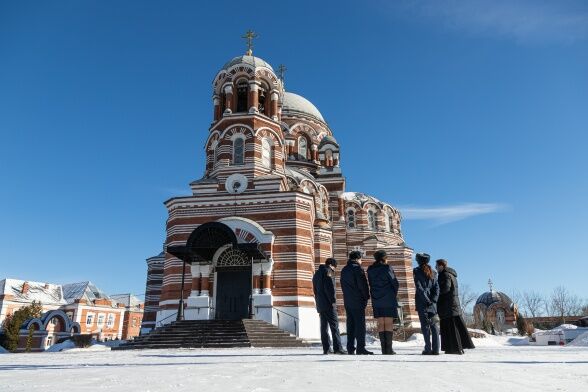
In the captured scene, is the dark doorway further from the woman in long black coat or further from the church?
the woman in long black coat

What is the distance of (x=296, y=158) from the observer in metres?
31.7

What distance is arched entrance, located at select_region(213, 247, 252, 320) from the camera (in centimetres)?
1747

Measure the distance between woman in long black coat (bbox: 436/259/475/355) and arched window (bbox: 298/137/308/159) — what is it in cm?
2580

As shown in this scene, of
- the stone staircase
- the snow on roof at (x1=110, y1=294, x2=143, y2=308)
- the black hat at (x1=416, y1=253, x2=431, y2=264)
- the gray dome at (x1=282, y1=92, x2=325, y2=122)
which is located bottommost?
the stone staircase

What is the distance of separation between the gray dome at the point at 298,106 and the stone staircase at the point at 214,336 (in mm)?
22700

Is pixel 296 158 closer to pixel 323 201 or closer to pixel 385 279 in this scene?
pixel 323 201

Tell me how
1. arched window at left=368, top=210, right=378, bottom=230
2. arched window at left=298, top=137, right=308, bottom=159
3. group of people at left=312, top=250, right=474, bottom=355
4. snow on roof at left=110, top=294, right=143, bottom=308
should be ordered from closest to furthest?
group of people at left=312, top=250, right=474, bottom=355, arched window at left=368, top=210, right=378, bottom=230, arched window at left=298, top=137, right=308, bottom=159, snow on roof at left=110, top=294, right=143, bottom=308

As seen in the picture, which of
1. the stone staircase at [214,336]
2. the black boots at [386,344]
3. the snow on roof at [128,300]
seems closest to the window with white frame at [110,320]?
the snow on roof at [128,300]

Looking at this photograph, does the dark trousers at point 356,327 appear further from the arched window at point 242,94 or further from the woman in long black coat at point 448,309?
the arched window at point 242,94

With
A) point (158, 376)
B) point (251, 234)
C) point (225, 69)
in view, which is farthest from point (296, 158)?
point (158, 376)

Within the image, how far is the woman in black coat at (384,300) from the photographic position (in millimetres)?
7039

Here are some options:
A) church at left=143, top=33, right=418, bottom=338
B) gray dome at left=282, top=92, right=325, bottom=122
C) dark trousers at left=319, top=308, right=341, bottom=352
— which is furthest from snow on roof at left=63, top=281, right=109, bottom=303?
dark trousers at left=319, top=308, right=341, bottom=352

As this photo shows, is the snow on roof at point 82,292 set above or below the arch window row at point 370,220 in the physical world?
below

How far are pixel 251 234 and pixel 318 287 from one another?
394 inches
